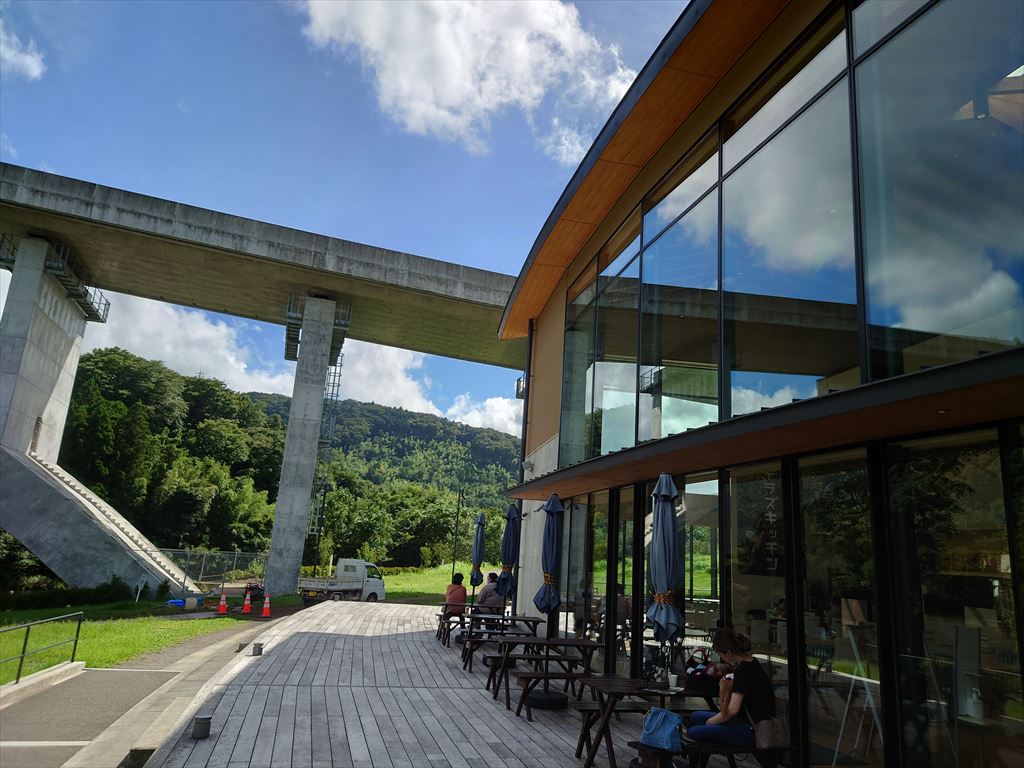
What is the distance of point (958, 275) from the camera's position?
12.6ft

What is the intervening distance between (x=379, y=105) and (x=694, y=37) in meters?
18.2

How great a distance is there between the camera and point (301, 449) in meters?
24.9

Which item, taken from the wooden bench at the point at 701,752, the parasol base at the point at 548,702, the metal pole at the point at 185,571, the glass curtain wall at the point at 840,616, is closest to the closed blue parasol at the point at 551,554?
the parasol base at the point at 548,702

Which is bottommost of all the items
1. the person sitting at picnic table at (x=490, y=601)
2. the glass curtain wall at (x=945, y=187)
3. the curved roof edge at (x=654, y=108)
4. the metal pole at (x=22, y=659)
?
the metal pole at (x=22, y=659)

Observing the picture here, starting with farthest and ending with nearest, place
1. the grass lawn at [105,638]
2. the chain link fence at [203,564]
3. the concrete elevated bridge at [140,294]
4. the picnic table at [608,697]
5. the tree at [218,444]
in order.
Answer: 1. the tree at [218,444]
2. the chain link fence at [203,564]
3. the concrete elevated bridge at [140,294]
4. the grass lawn at [105,638]
5. the picnic table at [608,697]

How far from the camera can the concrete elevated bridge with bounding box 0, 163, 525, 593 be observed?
22344 mm

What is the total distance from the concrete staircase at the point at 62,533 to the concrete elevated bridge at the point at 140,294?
43 mm

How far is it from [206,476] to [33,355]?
27.8 metres

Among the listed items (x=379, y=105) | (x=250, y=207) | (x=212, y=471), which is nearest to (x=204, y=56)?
(x=379, y=105)

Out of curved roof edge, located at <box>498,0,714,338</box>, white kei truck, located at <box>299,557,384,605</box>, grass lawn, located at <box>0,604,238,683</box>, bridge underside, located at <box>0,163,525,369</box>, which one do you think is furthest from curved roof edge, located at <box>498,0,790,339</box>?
white kei truck, located at <box>299,557,384,605</box>

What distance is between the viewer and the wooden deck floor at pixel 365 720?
16.6ft

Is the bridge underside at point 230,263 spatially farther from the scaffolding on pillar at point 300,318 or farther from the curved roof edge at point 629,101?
the curved roof edge at point 629,101

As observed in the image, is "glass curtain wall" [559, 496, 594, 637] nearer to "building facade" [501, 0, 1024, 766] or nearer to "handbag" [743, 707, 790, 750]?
"building facade" [501, 0, 1024, 766]

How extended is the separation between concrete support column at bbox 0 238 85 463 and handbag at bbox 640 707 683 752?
26132mm
